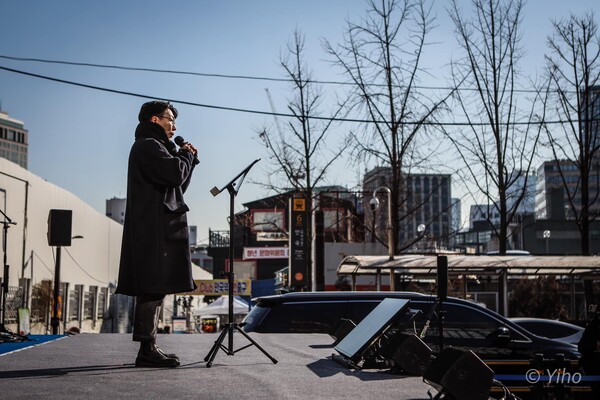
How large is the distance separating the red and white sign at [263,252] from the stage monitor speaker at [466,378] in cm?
6879

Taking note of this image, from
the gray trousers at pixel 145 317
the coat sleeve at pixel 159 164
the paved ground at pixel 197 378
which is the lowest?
the paved ground at pixel 197 378

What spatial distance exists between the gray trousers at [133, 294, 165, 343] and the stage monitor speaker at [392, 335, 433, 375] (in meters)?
1.92

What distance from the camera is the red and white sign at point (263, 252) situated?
7388 centimetres

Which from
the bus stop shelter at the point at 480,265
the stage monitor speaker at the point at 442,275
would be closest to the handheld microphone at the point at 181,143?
the stage monitor speaker at the point at 442,275

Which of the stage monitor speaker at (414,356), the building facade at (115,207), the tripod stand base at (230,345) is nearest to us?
the stage monitor speaker at (414,356)

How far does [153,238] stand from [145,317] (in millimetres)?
592

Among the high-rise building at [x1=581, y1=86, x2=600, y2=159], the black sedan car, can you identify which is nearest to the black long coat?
the black sedan car

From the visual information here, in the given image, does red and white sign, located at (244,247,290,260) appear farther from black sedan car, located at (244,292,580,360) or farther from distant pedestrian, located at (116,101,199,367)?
distant pedestrian, located at (116,101,199,367)

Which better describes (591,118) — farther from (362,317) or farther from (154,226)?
(154,226)

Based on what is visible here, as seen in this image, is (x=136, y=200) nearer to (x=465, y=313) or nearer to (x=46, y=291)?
(x=465, y=313)

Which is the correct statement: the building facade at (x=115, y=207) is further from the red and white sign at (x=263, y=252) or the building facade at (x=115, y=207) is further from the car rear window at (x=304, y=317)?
the car rear window at (x=304, y=317)

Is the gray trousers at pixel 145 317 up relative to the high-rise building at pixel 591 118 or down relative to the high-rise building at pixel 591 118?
down

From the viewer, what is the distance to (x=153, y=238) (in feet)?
21.5

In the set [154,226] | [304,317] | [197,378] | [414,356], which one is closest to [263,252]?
[304,317]
